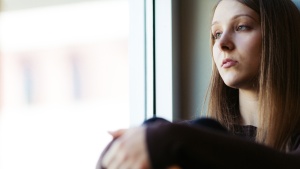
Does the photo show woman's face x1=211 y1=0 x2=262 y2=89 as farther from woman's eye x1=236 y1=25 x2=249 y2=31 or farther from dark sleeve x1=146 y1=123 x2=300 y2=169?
dark sleeve x1=146 y1=123 x2=300 y2=169

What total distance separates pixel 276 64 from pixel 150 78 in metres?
0.42

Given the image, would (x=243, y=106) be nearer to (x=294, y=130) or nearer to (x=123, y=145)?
(x=294, y=130)

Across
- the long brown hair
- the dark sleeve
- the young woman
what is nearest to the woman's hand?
the dark sleeve

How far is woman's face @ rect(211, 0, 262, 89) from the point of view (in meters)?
0.69

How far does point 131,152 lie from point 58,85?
0.63 metres

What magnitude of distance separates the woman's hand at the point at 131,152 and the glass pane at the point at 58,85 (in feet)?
1.85

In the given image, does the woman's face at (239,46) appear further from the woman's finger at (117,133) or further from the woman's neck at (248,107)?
the woman's finger at (117,133)

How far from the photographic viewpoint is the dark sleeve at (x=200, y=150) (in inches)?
13.0

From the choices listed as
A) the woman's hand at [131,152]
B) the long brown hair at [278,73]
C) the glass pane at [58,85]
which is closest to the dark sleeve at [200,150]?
the woman's hand at [131,152]

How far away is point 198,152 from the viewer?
0.34 meters

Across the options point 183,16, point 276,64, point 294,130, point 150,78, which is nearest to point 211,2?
point 183,16

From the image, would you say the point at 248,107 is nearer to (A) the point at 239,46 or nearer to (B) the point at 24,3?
(A) the point at 239,46

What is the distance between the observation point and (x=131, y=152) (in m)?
0.34

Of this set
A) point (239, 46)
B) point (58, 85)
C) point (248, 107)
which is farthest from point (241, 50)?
point (58, 85)
